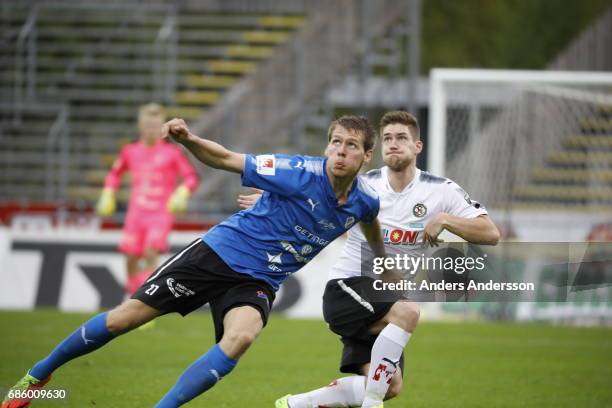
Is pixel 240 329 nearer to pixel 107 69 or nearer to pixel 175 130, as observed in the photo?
pixel 175 130

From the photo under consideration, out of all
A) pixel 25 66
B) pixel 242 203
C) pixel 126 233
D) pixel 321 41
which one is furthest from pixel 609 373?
pixel 25 66

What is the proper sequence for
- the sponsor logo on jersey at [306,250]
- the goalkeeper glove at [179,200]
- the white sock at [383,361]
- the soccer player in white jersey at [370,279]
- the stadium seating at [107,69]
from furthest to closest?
1. the stadium seating at [107,69]
2. the goalkeeper glove at [179,200]
3. the soccer player in white jersey at [370,279]
4. the white sock at [383,361]
5. the sponsor logo on jersey at [306,250]

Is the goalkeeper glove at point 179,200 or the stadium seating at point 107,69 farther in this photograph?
the stadium seating at point 107,69

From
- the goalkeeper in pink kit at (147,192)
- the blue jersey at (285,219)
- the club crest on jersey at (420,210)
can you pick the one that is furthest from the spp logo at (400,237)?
the goalkeeper in pink kit at (147,192)

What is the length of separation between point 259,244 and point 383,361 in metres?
1.07

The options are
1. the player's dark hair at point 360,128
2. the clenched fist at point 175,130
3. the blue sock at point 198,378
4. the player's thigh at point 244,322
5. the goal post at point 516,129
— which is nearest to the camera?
the clenched fist at point 175,130

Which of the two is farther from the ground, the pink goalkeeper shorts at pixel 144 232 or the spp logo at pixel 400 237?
the spp logo at pixel 400 237

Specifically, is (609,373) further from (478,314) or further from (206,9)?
(206,9)

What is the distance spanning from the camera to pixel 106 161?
20.8m

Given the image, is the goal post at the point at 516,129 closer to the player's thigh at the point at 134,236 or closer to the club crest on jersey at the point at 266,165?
the player's thigh at the point at 134,236

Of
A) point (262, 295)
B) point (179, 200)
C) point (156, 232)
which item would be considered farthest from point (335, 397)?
point (156, 232)

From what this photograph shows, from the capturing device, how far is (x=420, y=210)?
6793 mm

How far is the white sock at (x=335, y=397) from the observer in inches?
268

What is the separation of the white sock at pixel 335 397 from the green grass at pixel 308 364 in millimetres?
690
